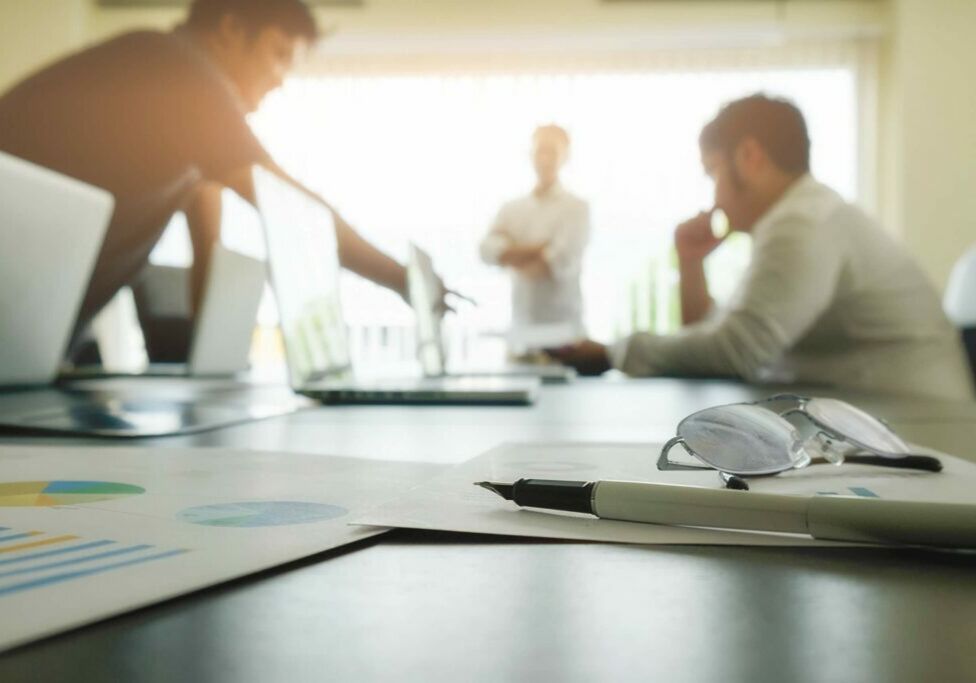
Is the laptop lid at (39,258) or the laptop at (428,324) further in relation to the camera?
the laptop at (428,324)

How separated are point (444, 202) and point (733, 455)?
15.5 ft

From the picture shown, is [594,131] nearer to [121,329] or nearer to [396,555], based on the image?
[121,329]

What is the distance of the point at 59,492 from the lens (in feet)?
1.17

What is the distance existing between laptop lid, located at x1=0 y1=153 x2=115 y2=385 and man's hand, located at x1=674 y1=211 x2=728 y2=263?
1.89 metres

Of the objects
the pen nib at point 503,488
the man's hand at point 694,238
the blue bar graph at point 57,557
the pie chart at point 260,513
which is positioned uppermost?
the man's hand at point 694,238

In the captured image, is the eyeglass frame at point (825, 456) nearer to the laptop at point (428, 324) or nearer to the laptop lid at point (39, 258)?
the laptop lid at point (39, 258)

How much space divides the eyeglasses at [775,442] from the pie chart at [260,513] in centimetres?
16

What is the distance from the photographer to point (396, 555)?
272mm

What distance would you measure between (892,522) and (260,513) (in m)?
0.21

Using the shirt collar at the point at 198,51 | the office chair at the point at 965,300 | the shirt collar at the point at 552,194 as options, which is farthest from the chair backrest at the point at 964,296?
the shirt collar at the point at 198,51

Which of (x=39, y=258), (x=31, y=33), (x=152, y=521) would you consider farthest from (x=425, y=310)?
(x=31, y=33)

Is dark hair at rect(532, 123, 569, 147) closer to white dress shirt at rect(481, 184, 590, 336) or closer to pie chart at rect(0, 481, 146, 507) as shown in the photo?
white dress shirt at rect(481, 184, 590, 336)

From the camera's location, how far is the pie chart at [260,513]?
11.9 inches

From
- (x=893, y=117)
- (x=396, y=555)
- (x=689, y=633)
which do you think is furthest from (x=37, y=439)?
(x=893, y=117)
